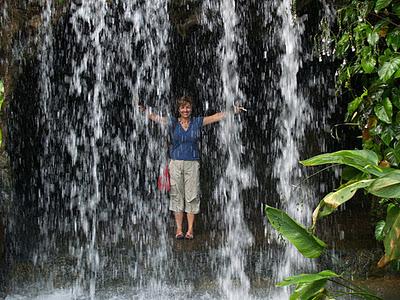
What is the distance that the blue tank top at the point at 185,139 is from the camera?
571 centimetres

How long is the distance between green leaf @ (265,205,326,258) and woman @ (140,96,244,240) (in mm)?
3423

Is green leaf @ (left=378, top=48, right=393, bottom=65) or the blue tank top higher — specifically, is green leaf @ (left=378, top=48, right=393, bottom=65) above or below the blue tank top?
above

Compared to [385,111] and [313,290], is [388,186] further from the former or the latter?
[385,111]

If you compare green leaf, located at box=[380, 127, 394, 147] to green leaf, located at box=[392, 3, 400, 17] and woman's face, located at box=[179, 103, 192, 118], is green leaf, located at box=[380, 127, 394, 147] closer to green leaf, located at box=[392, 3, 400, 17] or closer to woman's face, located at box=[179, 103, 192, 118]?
green leaf, located at box=[392, 3, 400, 17]

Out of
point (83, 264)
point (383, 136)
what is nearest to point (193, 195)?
point (83, 264)

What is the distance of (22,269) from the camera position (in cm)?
545

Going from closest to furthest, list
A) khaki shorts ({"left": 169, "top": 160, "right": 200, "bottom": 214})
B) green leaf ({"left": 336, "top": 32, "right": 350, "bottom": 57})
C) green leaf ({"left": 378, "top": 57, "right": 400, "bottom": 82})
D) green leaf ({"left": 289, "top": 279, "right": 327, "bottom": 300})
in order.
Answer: green leaf ({"left": 289, "top": 279, "right": 327, "bottom": 300}), green leaf ({"left": 378, "top": 57, "right": 400, "bottom": 82}), green leaf ({"left": 336, "top": 32, "right": 350, "bottom": 57}), khaki shorts ({"left": 169, "top": 160, "right": 200, "bottom": 214})

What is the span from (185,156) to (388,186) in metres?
3.83

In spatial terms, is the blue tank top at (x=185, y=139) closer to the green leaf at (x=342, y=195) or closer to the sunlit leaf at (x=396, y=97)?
the sunlit leaf at (x=396, y=97)

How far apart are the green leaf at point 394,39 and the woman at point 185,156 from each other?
1870 mm

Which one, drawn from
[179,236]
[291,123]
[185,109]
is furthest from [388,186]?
[291,123]

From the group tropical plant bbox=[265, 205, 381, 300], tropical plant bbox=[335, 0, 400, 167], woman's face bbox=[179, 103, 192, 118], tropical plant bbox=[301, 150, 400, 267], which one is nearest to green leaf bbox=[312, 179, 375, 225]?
tropical plant bbox=[301, 150, 400, 267]

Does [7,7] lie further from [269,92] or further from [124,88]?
[269,92]

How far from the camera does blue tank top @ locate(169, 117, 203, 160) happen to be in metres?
5.71
